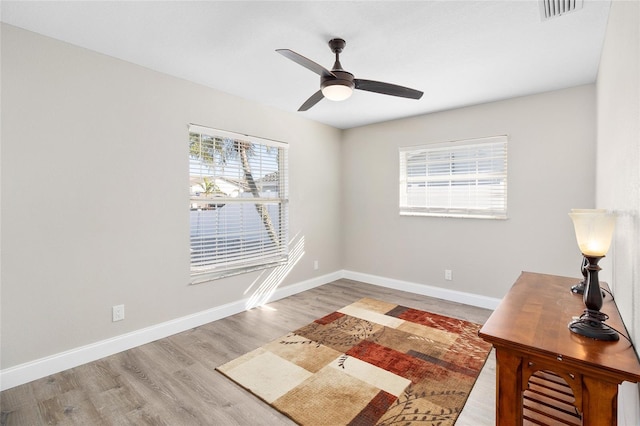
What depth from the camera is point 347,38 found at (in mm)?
2242

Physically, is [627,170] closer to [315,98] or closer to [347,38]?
[347,38]

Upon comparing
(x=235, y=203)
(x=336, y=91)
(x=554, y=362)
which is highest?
(x=336, y=91)

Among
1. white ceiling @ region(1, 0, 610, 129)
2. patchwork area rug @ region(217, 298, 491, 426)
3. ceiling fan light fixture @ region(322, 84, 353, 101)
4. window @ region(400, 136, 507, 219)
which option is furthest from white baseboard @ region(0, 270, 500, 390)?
ceiling fan light fixture @ region(322, 84, 353, 101)

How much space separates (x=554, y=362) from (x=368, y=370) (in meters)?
1.49

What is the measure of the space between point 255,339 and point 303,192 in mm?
2169

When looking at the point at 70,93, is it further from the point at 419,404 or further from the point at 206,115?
the point at 419,404

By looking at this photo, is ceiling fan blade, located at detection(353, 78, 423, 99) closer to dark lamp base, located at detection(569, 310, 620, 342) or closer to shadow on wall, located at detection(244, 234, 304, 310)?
dark lamp base, located at detection(569, 310, 620, 342)

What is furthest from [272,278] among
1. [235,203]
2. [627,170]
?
[627,170]

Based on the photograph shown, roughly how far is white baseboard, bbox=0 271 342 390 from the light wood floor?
5 cm

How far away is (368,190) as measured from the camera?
4781 mm

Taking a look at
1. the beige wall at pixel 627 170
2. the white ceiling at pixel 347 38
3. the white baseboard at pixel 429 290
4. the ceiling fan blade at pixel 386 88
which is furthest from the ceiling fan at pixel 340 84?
the white baseboard at pixel 429 290

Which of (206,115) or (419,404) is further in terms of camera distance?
(206,115)

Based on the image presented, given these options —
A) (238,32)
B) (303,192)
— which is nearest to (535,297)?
(238,32)

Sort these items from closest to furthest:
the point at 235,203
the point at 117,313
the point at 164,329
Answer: the point at 117,313, the point at 164,329, the point at 235,203
